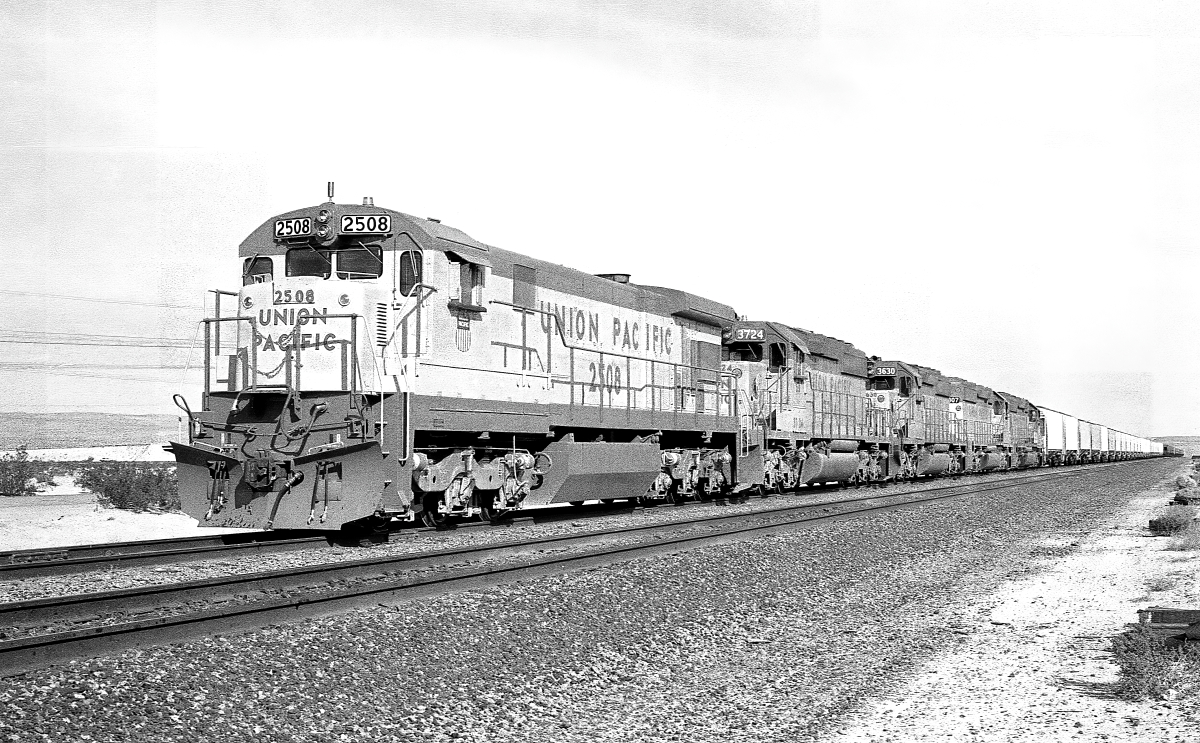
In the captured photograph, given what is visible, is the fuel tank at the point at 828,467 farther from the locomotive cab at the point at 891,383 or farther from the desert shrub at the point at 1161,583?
the desert shrub at the point at 1161,583

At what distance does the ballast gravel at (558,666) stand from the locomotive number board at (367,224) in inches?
186

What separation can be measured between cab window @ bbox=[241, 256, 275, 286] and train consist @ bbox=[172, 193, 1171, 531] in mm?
26

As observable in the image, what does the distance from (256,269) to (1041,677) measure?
961 centimetres

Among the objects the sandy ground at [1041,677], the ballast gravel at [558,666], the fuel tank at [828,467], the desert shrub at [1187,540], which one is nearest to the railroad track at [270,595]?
the ballast gravel at [558,666]

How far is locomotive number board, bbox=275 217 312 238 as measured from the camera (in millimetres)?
12008

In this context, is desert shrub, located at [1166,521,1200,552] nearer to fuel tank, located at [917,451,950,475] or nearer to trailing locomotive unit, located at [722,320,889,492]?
trailing locomotive unit, located at [722,320,889,492]

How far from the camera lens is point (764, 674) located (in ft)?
21.4

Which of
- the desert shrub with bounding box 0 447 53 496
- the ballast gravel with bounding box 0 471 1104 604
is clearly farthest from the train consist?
the desert shrub with bounding box 0 447 53 496

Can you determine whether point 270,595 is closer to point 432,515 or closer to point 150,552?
point 150,552

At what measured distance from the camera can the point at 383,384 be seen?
1140 cm

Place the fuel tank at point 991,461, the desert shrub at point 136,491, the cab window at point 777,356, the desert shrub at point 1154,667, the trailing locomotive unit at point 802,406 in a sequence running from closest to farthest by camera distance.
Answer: the desert shrub at point 1154,667 < the desert shrub at point 136,491 < the trailing locomotive unit at point 802,406 < the cab window at point 777,356 < the fuel tank at point 991,461

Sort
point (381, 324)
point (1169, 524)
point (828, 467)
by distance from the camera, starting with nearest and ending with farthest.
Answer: point (381, 324), point (1169, 524), point (828, 467)

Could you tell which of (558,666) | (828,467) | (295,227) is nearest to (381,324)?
(295,227)

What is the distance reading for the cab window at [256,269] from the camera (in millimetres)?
12398
